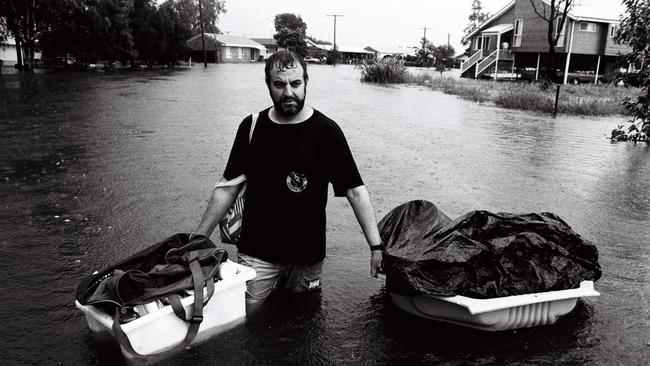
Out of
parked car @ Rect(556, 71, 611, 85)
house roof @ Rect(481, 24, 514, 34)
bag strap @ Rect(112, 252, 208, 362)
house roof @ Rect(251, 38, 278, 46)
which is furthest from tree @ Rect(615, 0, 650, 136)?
house roof @ Rect(251, 38, 278, 46)

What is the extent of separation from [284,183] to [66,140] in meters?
8.28

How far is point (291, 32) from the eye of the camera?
357 ft

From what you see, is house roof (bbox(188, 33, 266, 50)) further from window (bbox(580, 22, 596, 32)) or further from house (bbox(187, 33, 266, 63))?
window (bbox(580, 22, 596, 32))

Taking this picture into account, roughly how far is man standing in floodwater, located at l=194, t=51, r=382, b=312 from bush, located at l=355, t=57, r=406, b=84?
103 feet

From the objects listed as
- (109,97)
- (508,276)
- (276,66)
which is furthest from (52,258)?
(109,97)

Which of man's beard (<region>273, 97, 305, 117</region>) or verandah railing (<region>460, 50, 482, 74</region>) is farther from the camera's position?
verandah railing (<region>460, 50, 482, 74</region>)

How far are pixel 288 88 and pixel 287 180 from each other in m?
0.58

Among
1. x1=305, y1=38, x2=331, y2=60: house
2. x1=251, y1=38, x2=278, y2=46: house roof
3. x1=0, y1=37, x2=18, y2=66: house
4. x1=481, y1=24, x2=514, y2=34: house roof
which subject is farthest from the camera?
x1=251, y1=38, x2=278, y2=46: house roof

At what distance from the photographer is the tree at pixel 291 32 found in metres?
105

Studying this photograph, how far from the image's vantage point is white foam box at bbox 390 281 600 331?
3322 millimetres

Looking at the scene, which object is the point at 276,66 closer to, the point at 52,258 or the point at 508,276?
the point at 508,276

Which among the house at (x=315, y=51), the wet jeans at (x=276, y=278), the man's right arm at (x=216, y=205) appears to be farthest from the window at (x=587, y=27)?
the house at (x=315, y=51)

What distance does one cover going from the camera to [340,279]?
4574 mm

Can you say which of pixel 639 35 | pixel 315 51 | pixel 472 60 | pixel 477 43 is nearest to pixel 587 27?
pixel 472 60
